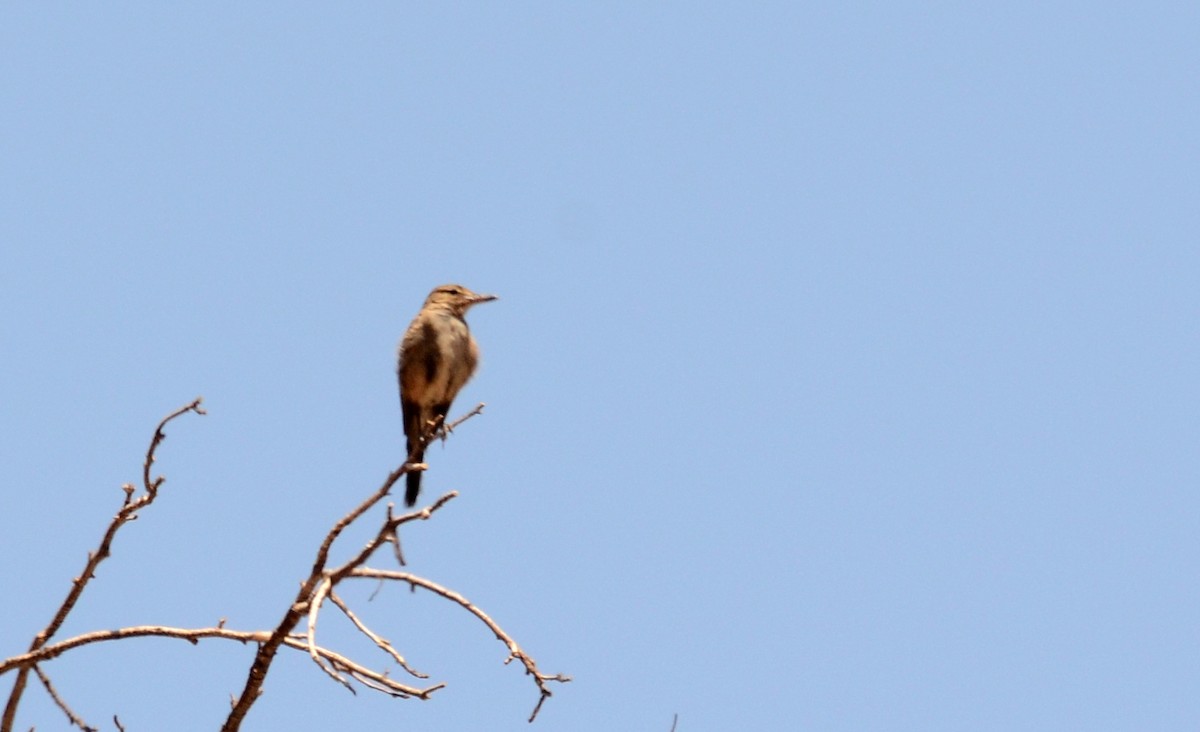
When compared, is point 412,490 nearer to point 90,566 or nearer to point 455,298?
point 455,298

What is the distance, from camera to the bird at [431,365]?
8.74 metres

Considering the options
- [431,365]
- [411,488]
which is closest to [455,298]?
[431,365]

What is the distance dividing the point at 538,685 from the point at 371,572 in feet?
1.77

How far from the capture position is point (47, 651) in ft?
12.4

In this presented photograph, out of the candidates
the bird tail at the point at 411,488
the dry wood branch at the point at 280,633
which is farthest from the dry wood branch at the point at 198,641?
the bird tail at the point at 411,488

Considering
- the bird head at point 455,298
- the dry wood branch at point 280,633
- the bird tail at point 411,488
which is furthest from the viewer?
the bird head at point 455,298

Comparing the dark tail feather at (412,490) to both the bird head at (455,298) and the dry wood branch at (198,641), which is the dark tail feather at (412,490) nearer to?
the bird head at (455,298)

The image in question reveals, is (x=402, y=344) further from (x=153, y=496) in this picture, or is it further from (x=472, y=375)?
(x=153, y=496)

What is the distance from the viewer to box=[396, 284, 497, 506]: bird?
344 inches

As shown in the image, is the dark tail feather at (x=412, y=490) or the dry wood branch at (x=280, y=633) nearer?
the dry wood branch at (x=280, y=633)

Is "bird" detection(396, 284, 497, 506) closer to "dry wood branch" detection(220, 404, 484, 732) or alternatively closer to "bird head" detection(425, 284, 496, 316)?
"bird head" detection(425, 284, 496, 316)

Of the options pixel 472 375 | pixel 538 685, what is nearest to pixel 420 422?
pixel 472 375

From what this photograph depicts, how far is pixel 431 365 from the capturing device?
28.7 feet

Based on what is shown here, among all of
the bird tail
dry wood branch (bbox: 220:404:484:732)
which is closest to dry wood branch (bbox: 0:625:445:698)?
dry wood branch (bbox: 220:404:484:732)
